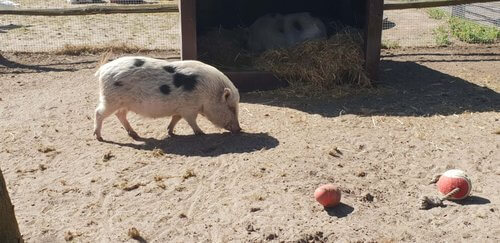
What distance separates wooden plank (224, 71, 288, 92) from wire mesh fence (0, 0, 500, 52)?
3.41 meters

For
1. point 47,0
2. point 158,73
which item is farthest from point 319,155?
point 47,0

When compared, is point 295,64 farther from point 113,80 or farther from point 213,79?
point 113,80

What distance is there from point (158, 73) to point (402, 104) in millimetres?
2944

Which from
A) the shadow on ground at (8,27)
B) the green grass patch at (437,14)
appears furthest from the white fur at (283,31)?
the green grass patch at (437,14)

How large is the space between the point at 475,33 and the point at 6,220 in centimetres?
1050

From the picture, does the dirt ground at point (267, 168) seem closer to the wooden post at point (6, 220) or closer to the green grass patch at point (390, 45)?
the wooden post at point (6, 220)

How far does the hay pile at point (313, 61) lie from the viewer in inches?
306

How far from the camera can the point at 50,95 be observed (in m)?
7.88

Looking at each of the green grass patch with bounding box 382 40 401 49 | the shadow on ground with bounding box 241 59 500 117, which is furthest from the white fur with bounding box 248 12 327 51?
the green grass patch with bounding box 382 40 401 49

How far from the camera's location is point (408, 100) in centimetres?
728

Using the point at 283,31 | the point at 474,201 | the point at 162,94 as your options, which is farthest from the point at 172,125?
the point at 283,31

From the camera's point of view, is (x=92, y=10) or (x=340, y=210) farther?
(x=92, y=10)

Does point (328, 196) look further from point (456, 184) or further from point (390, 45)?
point (390, 45)

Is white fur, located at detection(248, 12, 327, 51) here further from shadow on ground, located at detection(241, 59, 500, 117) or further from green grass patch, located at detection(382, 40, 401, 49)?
green grass patch, located at detection(382, 40, 401, 49)
